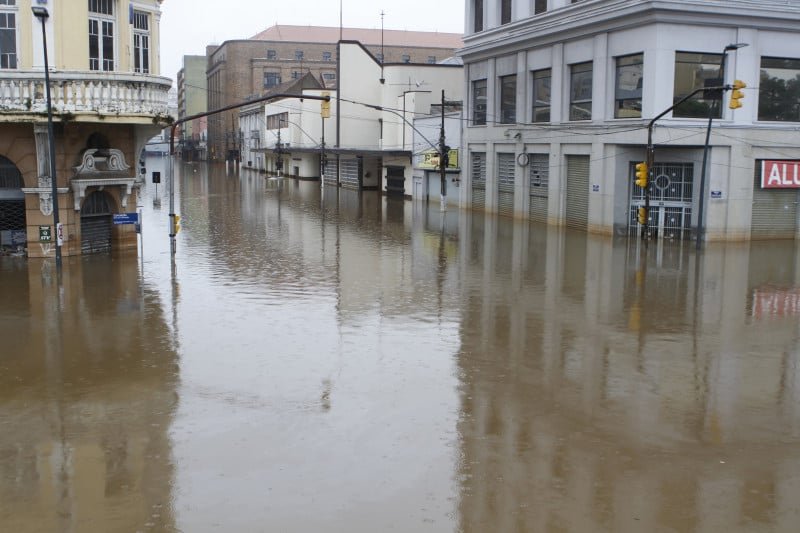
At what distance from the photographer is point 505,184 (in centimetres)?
4766

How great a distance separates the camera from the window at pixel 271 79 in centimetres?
13252

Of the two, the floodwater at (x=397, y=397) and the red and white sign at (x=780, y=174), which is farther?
the red and white sign at (x=780, y=174)

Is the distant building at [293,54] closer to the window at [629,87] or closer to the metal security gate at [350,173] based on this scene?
the metal security gate at [350,173]

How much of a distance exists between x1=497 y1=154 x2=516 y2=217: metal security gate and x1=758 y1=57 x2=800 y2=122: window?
13977mm

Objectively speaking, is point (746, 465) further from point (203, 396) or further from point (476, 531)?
point (203, 396)

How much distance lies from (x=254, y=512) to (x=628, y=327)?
12.1m

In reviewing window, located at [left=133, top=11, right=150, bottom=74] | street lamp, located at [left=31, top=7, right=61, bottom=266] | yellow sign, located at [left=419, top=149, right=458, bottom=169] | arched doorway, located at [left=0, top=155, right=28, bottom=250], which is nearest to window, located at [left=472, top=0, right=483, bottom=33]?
yellow sign, located at [left=419, top=149, right=458, bottom=169]

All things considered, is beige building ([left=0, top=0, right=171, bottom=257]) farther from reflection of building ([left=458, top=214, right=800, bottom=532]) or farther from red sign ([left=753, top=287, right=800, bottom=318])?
red sign ([left=753, top=287, right=800, bottom=318])

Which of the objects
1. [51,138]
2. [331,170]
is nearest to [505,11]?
[51,138]

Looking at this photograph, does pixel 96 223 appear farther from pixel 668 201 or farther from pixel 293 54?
pixel 293 54

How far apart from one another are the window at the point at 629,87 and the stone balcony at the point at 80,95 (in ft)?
63.6

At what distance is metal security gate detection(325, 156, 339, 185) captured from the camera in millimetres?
82562

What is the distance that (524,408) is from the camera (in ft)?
44.4

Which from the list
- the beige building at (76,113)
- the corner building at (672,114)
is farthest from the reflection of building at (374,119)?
the beige building at (76,113)
